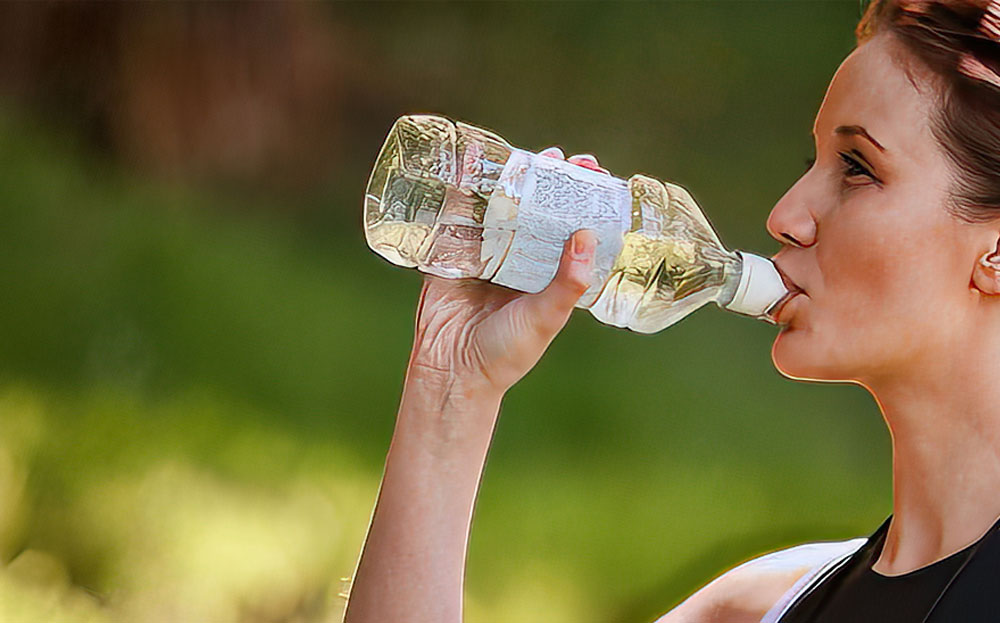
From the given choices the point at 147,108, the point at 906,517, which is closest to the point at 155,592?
the point at 147,108

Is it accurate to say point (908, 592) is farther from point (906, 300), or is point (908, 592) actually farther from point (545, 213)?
point (545, 213)

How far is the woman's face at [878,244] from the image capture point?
77 centimetres

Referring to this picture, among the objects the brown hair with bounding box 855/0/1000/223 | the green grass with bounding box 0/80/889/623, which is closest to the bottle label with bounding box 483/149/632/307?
the brown hair with bounding box 855/0/1000/223

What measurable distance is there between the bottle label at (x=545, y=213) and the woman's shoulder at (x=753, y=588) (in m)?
0.35

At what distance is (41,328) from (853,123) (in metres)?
1.28

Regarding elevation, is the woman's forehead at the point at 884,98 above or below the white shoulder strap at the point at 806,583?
above

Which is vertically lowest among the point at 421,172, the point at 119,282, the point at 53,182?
the point at 119,282

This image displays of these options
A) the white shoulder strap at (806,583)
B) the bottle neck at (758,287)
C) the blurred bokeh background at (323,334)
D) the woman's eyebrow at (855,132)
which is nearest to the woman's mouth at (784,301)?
the bottle neck at (758,287)

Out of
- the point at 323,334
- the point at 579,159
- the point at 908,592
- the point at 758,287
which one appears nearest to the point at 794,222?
the point at 758,287

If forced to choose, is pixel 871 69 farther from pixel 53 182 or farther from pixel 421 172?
pixel 53 182

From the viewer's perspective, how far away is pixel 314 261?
1.76 m

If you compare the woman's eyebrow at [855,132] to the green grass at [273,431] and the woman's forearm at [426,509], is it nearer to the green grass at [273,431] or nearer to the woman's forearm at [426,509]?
the woman's forearm at [426,509]

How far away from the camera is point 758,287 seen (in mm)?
828

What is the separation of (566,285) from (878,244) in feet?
0.76
